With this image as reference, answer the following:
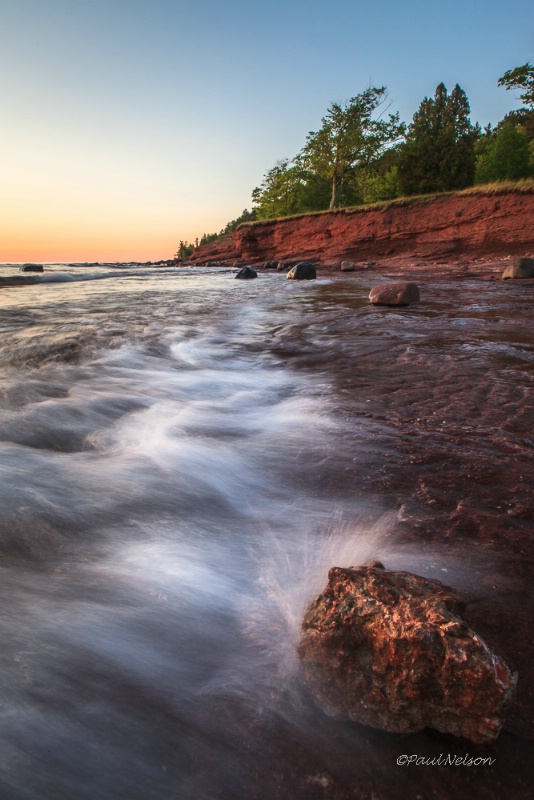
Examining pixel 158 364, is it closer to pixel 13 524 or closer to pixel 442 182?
pixel 13 524

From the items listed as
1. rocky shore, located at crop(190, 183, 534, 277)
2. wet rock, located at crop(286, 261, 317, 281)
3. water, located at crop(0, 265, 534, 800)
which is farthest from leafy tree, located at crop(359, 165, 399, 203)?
water, located at crop(0, 265, 534, 800)

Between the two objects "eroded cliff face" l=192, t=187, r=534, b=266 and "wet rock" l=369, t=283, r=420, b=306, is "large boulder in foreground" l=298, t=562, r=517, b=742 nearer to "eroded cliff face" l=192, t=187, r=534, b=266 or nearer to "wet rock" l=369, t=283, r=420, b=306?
"wet rock" l=369, t=283, r=420, b=306

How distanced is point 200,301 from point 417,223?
1561cm

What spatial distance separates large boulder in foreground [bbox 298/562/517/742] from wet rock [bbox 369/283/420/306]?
292 inches

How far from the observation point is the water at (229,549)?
947 mm

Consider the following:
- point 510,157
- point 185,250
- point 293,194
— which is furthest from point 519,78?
point 185,250

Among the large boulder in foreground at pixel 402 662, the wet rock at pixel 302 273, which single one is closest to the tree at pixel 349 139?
the wet rock at pixel 302 273

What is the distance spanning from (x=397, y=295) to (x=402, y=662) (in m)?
7.67

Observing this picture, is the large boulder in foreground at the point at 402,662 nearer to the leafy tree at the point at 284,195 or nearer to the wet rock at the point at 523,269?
the wet rock at the point at 523,269

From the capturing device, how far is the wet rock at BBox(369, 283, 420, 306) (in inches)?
312

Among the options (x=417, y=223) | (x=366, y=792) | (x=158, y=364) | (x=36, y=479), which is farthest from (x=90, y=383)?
(x=417, y=223)

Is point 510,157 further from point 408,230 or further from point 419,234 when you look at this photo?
point 419,234

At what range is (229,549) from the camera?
5.57ft

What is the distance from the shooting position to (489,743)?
94 centimetres
